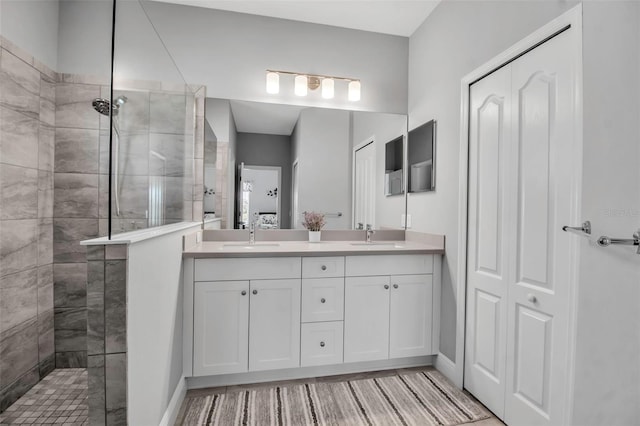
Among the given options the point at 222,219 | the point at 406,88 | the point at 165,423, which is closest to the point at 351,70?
the point at 406,88

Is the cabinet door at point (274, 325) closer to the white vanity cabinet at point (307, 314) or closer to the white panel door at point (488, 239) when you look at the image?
the white vanity cabinet at point (307, 314)

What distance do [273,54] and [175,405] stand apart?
8.12ft

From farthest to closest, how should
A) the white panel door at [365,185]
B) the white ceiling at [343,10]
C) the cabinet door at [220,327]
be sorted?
the white panel door at [365,185], the white ceiling at [343,10], the cabinet door at [220,327]

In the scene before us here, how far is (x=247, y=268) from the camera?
2.02 m

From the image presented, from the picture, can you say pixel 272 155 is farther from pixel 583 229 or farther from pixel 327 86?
pixel 583 229

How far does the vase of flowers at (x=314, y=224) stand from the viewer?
2.62 meters

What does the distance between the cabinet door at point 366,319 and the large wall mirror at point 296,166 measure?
692 mm

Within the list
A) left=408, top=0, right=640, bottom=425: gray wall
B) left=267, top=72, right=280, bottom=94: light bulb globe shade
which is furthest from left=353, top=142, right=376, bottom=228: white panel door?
left=408, top=0, right=640, bottom=425: gray wall

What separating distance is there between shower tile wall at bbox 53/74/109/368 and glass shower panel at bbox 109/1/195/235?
0.60m

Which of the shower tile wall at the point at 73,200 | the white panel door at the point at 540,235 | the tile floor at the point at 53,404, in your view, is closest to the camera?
the white panel door at the point at 540,235

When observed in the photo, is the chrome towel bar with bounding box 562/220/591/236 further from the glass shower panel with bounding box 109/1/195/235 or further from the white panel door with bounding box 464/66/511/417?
the glass shower panel with bounding box 109/1/195/235

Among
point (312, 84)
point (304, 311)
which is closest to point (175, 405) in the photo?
point (304, 311)

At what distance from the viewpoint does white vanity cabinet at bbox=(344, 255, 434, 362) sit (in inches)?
85.4

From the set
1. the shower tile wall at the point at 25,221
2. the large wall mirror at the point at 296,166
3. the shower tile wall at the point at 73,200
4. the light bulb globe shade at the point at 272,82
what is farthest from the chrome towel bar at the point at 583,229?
the shower tile wall at the point at 25,221
